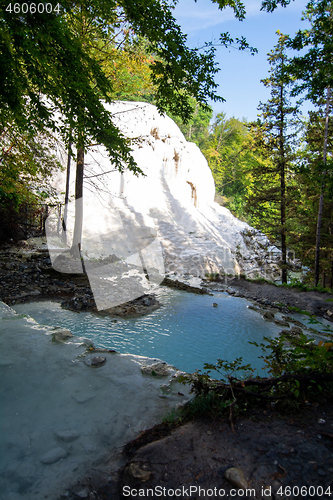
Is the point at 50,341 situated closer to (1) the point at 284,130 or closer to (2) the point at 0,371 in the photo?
(2) the point at 0,371

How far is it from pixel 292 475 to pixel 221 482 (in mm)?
530

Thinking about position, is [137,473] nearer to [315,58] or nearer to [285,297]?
[315,58]

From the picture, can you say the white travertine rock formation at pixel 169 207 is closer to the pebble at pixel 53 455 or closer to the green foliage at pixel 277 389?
the green foliage at pixel 277 389

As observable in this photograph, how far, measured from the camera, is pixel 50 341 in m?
4.89

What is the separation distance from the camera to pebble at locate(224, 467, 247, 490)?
1868mm

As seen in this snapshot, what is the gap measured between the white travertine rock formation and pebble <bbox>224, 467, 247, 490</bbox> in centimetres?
1422

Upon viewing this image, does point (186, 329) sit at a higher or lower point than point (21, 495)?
lower

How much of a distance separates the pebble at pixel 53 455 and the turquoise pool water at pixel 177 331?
309 cm

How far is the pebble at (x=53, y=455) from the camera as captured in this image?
2.41 m

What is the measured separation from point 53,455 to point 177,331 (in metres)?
4.85

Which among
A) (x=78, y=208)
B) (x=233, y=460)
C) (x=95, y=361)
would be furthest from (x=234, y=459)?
(x=78, y=208)

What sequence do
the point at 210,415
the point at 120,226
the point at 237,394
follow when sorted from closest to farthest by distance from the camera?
the point at 210,415 → the point at 237,394 → the point at 120,226

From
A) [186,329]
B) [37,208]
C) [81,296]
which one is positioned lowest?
[186,329]

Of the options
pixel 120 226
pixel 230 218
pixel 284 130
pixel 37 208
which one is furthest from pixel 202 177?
pixel 37 208
